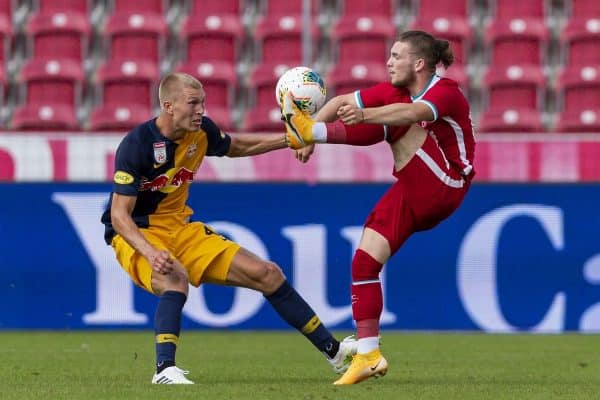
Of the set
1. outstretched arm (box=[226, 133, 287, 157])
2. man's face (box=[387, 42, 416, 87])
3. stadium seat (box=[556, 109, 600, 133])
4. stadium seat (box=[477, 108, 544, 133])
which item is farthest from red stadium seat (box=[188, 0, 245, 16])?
man's face (box=[387, 42, 416, 87])

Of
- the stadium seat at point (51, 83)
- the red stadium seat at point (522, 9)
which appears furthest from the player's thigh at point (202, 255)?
the red stadium seat at point (522, 9)

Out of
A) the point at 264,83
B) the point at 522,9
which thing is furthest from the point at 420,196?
the point at 522,9

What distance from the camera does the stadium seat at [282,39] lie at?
14.3m

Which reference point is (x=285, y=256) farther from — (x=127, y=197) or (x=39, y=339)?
(x=127, y=197)

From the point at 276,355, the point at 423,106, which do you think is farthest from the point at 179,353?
the point at 423,106

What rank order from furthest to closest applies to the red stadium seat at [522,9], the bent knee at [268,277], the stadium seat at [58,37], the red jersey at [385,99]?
the red stadium seat at [522,9] < the stadium seat at [58,37] < the bent knee at [268,277] < the red jersey at [385,99]

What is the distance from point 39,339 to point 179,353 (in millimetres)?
1754

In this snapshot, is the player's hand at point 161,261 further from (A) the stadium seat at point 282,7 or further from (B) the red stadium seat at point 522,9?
(B) the red stadium seat at point 522,9

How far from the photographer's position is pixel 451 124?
6.47 meters

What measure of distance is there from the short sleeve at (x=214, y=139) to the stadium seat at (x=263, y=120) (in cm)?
616

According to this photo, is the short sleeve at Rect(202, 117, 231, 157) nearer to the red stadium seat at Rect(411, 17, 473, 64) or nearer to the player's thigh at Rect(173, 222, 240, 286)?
the player's thigh at Rect(173, 222, 240, 286)

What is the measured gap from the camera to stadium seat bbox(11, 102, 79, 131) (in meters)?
13.6

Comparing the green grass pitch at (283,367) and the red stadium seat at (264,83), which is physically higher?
the red stadium seat at (264,83)

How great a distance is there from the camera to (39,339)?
9.95m
